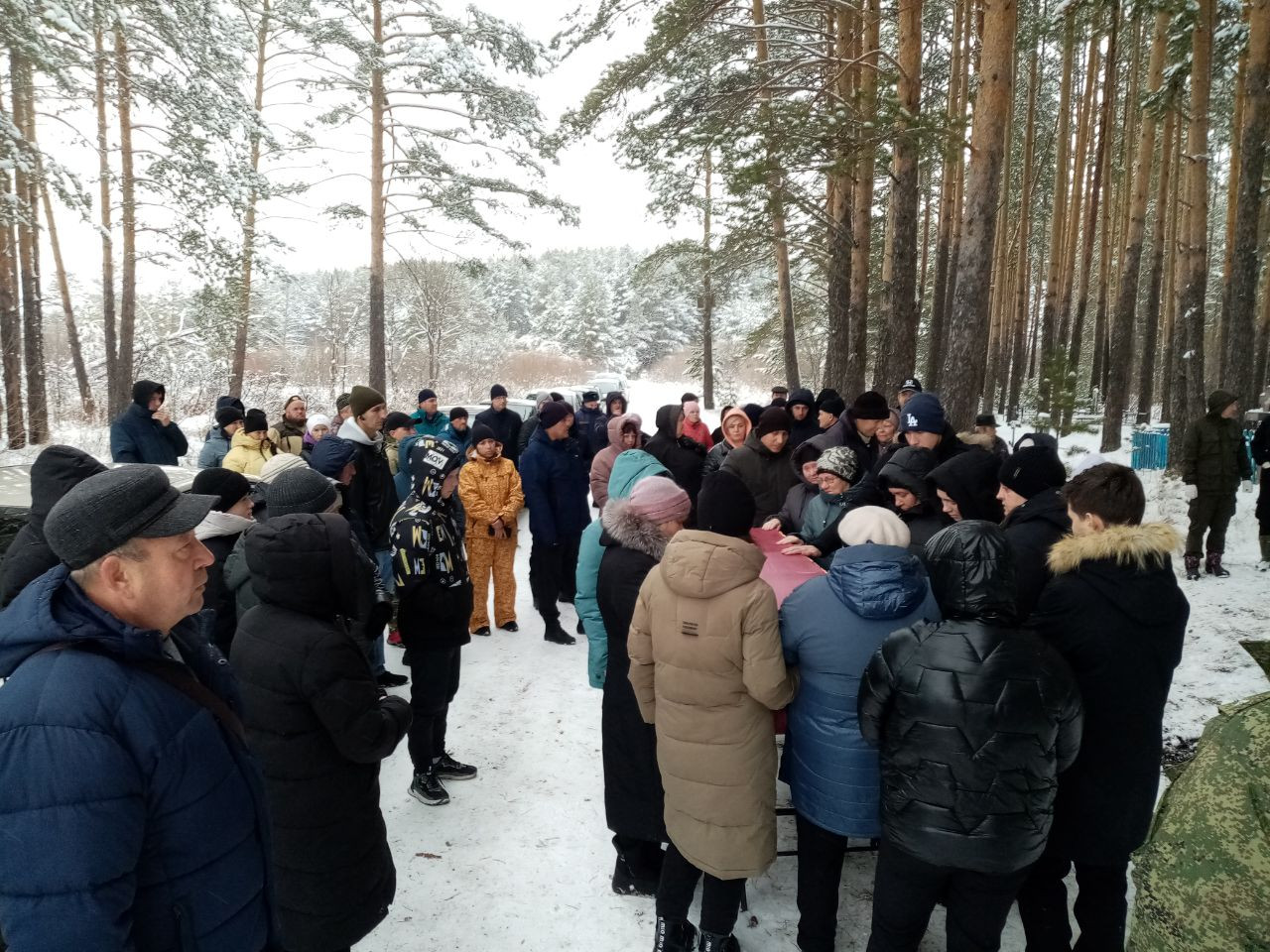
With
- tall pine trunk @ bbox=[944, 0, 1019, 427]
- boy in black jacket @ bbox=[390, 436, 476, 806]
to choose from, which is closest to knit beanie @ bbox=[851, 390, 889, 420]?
tall pine trunk @ bbox=[944, 0, 1019, 427]

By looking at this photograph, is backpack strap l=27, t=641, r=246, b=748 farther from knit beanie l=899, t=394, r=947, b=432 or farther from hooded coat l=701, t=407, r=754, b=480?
hooded coat l=701, t=407, r=754, b=480

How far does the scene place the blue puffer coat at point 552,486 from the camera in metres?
6.18

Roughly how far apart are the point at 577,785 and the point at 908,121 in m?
6.76

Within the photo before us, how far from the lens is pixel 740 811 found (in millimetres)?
2533

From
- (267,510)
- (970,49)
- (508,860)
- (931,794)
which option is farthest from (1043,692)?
(970,49)

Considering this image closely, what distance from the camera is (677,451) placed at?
276 inches

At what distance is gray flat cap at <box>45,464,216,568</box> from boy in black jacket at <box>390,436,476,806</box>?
235 centimetres

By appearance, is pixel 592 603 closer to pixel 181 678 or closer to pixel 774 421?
pixel 181 678

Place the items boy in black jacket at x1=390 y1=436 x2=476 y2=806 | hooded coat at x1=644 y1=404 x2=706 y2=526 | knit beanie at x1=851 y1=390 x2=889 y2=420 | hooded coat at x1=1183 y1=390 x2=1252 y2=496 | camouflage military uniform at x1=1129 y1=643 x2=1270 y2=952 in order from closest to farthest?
camouflage military uniform at x1=1129 y1=643 x2=1270 y2=952
boy in black jacket at x1=390 y1=436 x2=476 y2=806
knit beanie at x1=851 y1=390 x2=889 y2=420
hooded coat at x1=644 y1=404 x2=706 y2=526
hooded coat at x1=1183 y1=390 x2=1252 y2=496

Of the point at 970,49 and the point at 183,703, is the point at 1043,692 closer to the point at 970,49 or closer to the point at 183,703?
the point at 183,703

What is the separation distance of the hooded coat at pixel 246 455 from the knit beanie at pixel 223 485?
10.0ft

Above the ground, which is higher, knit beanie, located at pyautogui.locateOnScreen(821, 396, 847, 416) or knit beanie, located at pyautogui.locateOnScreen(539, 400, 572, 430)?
knit beanie, located at pyautogui.locateOnScreen(821, 396, 847, 416)

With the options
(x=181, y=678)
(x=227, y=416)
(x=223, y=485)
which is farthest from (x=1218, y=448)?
(x=227, y=416)

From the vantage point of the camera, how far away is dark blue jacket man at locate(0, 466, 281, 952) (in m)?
1.14
